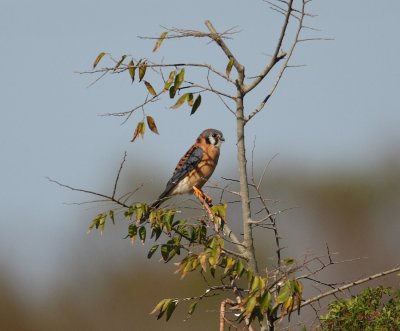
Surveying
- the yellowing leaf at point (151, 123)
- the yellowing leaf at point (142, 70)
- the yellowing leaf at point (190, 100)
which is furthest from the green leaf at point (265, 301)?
Result: the yellowing leaf at point (142, 70)

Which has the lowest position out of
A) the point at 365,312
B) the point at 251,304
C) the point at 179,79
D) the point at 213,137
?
the point at 365,312

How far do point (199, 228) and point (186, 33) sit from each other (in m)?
1.24

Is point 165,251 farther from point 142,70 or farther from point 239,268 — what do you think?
point 142,70

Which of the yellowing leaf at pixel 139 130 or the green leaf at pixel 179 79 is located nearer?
the green leaf at pixel 179 79

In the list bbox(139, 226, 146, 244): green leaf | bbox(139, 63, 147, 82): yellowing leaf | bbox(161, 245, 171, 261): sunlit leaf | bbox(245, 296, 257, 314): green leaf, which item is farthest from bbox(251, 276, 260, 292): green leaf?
bbox(139, 63, 147, 82): yellowing leaf

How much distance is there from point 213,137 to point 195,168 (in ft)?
1.70

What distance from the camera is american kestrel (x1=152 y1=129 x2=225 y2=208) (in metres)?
11.1

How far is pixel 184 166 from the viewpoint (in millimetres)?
11312

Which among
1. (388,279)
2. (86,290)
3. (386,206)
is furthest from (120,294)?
(388,279)

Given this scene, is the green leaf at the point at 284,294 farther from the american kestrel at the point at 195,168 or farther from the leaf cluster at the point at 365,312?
the american kestrel at the point at 195,168

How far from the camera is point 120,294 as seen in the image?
2875 centimetres

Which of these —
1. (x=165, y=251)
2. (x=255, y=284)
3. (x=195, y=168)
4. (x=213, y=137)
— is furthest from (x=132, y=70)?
(x=213, y=137)

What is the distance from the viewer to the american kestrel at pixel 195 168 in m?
11.1

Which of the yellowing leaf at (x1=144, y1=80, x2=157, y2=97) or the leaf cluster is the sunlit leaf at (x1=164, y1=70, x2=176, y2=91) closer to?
the yellowing leaf at (x1=144, y1=80, x2=157, y2=97)
